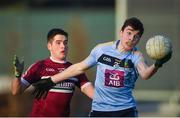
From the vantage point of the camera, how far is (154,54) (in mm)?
7883

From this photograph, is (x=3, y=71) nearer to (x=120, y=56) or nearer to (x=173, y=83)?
(x=173, y=83)

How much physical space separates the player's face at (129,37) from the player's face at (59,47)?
860 millimetres

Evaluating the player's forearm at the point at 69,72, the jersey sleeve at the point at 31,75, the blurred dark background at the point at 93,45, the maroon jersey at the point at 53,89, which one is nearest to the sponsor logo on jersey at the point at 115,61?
the player's forearm at the point at 69,72

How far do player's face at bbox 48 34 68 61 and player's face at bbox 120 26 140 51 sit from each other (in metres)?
0.86

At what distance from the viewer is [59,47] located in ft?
28.2

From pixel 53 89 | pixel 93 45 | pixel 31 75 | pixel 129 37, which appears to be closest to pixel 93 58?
pixel 129 37

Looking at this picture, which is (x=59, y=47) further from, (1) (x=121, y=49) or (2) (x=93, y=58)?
(1) (x=121, y=49)

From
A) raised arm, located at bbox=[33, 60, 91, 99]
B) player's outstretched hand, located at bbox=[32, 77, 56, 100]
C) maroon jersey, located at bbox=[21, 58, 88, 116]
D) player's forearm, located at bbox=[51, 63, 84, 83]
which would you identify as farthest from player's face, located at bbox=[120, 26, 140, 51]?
player's outstretched hand, located at bbox=[32, 77, 56, 100]

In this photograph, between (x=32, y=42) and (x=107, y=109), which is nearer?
(x=107, y=109)

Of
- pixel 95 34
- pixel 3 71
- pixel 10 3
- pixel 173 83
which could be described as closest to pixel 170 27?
pixel 173 83

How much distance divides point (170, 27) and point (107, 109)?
9553mm

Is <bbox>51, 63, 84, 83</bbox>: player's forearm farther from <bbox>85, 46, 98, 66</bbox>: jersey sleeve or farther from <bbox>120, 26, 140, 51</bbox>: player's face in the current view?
<bbox>120, 26, 140, 51</bbox>: player's face

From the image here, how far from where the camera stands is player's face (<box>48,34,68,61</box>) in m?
8.60

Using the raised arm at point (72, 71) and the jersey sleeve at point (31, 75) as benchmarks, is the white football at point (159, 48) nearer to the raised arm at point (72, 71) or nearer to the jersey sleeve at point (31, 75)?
the raised arm at point (72, 71)
